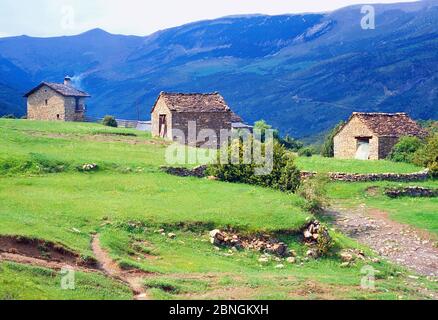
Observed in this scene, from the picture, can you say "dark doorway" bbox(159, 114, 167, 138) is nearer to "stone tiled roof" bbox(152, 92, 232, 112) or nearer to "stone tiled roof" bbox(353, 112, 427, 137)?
"stone tiled roof" bbox(152, 92, 232, 112)

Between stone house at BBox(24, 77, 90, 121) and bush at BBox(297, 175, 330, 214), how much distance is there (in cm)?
3483

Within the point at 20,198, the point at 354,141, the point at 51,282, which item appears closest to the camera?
the point at 51,282

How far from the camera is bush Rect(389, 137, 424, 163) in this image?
140 ft

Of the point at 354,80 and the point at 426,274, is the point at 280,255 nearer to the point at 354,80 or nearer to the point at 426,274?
the point at 426,274

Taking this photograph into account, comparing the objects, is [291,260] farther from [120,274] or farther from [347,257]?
[120,274]

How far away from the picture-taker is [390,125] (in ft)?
158

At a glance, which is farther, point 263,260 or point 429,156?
point 429,156

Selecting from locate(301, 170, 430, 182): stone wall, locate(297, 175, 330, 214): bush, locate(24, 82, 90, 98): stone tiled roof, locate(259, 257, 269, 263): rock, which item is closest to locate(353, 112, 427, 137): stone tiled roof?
locate(301, 170, 430, 182): stone wall

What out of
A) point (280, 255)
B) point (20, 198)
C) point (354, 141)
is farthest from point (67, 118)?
Answer: point (280, 255)

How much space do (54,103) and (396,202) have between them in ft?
121

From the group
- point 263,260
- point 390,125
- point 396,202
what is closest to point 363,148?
point 390,125

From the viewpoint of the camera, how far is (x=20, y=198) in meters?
22.7

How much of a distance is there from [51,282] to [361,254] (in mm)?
11506
